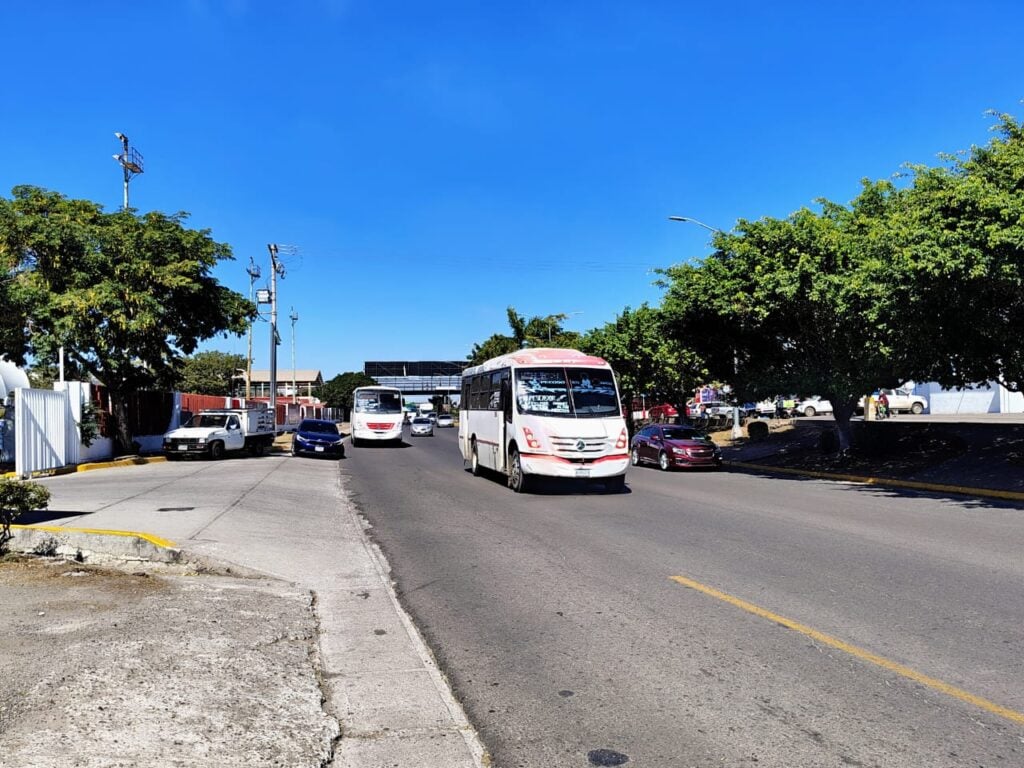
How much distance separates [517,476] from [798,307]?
9.82m

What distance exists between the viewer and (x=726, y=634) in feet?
20.0

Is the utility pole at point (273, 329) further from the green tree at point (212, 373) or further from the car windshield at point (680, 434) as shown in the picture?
the green tree at point (212, 373)

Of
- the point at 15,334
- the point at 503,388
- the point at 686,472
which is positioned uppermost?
the point at 15,334

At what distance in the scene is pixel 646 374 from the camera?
41094 millimetres

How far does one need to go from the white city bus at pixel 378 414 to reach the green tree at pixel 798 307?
1610 centimetres

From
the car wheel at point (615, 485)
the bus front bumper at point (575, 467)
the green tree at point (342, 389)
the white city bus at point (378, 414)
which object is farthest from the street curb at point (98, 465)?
the green tree at point (342, 389)

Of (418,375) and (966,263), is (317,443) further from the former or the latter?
(418,375)

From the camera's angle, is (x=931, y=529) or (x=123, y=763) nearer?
(x=123, y=763)

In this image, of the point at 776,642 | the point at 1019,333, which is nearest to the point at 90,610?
the point at 776,642

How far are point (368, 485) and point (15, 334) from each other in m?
11.8

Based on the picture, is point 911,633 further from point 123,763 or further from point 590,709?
point 123,763

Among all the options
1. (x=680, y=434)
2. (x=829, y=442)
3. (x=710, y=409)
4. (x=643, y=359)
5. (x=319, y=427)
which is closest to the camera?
(x=680, y=434)

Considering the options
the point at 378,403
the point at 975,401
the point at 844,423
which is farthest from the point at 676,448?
the point at 975,401

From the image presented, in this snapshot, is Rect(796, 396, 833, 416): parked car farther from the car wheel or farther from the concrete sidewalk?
the concrete sidewalk
